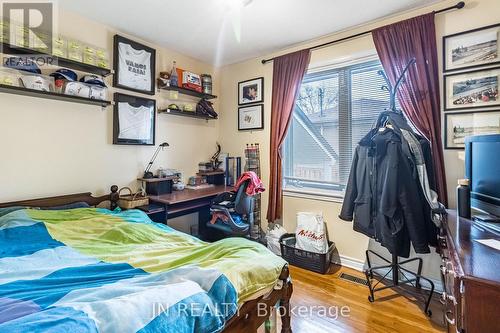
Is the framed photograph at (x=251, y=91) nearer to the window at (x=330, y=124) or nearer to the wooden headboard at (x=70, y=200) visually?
the window at (x=330, y=124)

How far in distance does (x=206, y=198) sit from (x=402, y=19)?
269cm

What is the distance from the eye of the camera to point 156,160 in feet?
10.0

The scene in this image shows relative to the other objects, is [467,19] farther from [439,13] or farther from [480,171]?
[480,171]

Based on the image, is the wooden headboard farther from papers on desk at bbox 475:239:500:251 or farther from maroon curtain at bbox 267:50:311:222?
papers on desk at bbox 475:239:500:251

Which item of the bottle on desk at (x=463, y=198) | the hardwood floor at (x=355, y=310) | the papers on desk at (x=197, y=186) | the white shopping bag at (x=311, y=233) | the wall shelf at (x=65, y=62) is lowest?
the hardwood floor at (x=355, y=310)

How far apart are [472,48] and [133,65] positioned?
3.19 metres

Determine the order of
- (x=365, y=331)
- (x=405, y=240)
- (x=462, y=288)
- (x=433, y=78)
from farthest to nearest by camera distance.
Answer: (x=433, y=78) → (x=405, y=240) → (x=365, y=331) → (x=462, y=288)

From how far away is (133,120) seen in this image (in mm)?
2787

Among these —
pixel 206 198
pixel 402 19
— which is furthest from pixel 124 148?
pixel 402 19

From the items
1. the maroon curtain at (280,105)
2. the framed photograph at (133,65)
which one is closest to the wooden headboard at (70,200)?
the framed photograph at (133,65)

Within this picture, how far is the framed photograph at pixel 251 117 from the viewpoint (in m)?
3.33

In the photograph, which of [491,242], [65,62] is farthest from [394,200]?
[65,62]

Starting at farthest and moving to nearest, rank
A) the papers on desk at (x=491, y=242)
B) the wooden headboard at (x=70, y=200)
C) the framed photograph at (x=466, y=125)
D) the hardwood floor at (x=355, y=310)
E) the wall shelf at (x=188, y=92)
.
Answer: the wall shelf at (x=188, y=92) < the wooden headboard at (x=70, y=200) < the framed photograph at (x=466, y=125) < the hardwood floor at (x=355, y=310) < the papers on desk at (x=491, y=242)

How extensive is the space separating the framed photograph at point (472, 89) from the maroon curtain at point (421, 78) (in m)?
0.09
